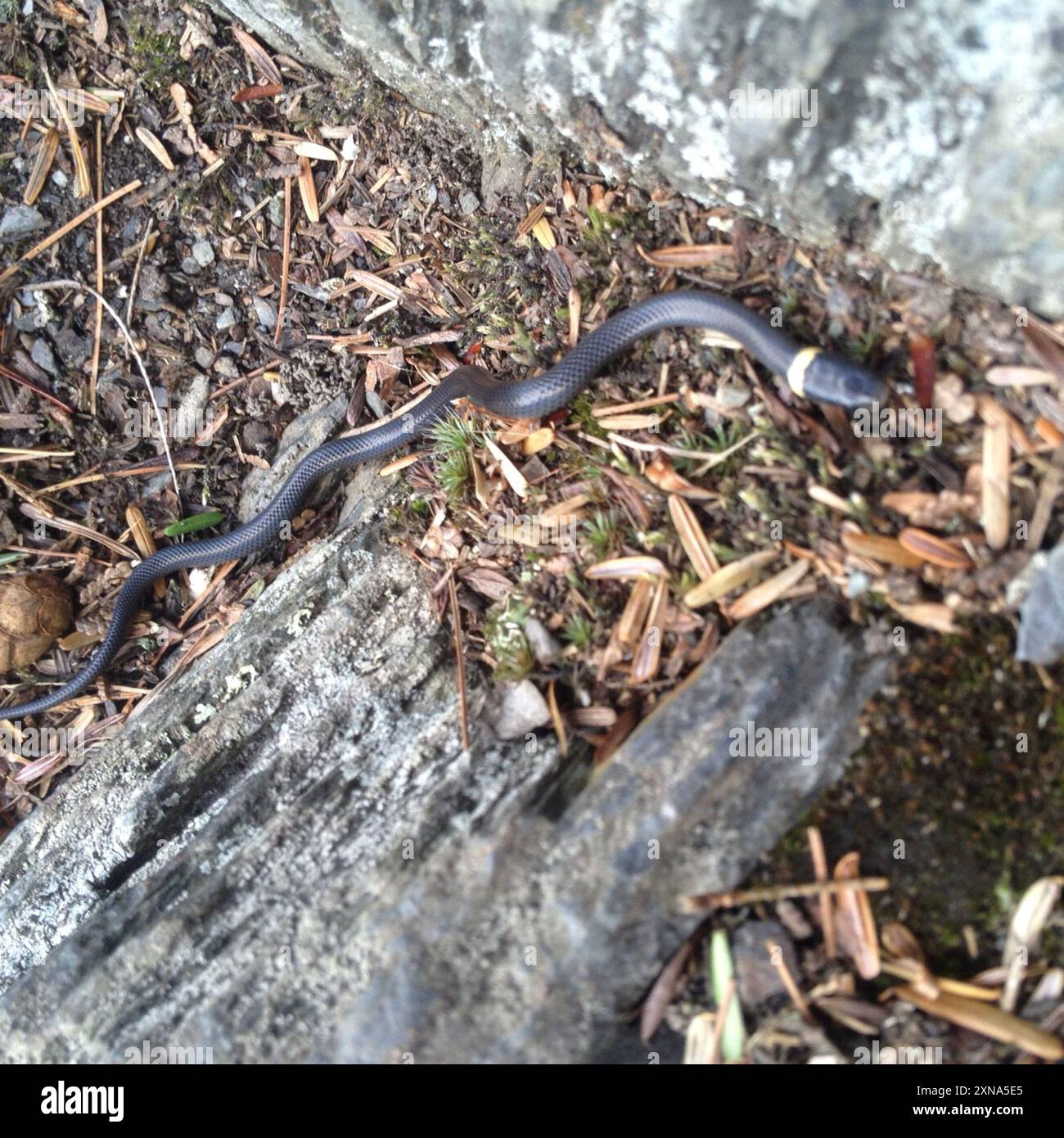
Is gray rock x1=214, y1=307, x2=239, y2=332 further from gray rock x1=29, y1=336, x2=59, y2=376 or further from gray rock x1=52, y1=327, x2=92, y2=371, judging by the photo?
gray rock x1=29, y1=336, x2=59, y2=376

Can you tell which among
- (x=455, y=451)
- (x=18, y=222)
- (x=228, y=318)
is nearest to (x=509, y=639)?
(x=455, y=451)

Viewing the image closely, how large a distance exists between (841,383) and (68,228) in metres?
4.79

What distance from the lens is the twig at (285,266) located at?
212 inches

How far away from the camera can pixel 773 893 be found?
329cm

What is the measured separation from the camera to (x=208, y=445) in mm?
5617

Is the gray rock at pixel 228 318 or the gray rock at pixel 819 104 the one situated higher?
the gray rock at pixel 819 104

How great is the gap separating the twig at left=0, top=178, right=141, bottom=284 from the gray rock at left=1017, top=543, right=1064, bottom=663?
546cm

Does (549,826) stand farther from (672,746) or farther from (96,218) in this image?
(96,218)

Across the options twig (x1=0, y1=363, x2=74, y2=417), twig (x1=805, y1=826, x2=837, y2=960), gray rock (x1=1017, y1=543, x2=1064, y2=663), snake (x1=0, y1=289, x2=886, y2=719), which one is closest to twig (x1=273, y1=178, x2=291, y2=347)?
snake (x1=0, y1=289, x2=886, y2=719)

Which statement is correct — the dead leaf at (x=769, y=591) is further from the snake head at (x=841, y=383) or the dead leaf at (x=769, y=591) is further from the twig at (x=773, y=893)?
the twig at (x=773, y=893)

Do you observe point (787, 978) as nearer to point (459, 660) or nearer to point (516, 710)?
point (516, 710)

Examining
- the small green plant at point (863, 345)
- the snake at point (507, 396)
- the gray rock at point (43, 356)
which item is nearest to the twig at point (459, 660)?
the snake at point (507, 396)

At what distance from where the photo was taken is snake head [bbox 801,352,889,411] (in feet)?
12.3

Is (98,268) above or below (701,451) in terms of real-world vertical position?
above
